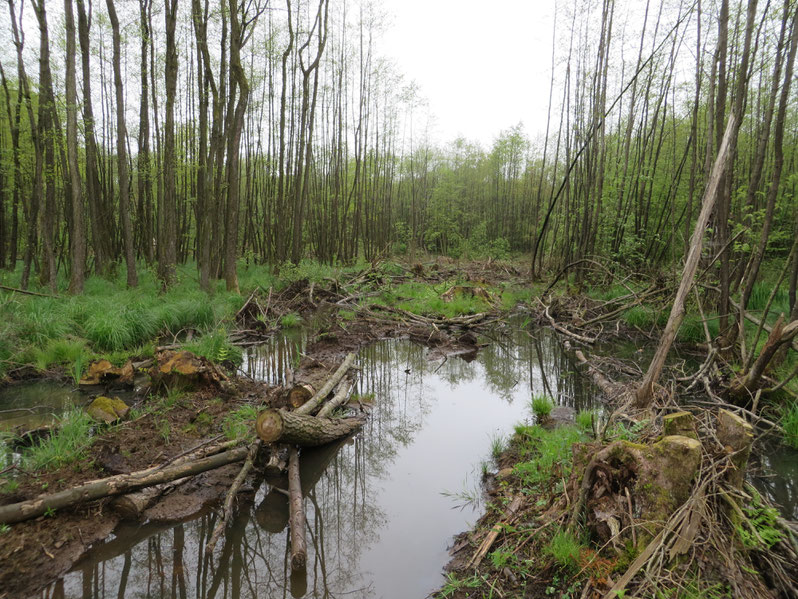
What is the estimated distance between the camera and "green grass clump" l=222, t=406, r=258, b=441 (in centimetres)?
367

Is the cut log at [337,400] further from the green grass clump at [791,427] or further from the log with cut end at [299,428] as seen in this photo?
the green grass clump at [791,427]

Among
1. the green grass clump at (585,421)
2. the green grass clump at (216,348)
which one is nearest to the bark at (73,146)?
the green grass clump at (216,348)

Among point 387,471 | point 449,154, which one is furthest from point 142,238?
point 449,154

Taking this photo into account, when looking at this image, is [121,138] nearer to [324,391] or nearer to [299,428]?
[324,391]

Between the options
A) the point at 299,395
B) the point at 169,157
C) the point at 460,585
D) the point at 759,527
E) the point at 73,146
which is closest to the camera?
the point at 759,527

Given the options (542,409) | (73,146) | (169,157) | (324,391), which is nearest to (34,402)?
(324,391)

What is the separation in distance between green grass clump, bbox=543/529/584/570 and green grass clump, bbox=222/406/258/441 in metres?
2.58

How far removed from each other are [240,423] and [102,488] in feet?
4.42

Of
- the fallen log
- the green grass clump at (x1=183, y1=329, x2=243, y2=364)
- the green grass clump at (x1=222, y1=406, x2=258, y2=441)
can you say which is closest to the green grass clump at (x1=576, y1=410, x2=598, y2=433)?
the green grass clump at (x1=222, y1=406, x2=258, y2=441)

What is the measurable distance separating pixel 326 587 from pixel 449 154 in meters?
31.9

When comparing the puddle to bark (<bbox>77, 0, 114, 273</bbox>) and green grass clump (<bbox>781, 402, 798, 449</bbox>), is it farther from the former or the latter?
green grass clump (<bbox>781, 402, 798, 449</bbox>)

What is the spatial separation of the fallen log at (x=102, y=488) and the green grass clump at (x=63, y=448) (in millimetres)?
504

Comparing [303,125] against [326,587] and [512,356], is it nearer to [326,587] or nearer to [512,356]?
[512,356]

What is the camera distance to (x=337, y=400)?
4.70 m
